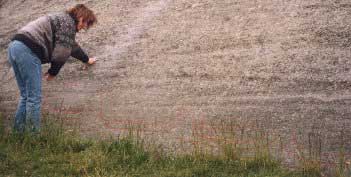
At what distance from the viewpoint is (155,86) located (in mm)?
7422

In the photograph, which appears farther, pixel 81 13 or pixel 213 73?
pixel 213 73

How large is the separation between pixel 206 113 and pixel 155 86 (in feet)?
2.93

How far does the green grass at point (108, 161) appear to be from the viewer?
17.9ft

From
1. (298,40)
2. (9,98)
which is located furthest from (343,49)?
(9,98)

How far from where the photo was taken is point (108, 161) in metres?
5.66

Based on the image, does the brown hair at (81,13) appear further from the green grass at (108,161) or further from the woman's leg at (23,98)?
the green grass at (108,161)

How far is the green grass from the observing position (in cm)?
547

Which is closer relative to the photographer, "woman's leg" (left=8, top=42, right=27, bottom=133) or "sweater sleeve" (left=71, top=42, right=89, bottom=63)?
"woman's leg" (left=8, top=42, right=27, bottom=133)

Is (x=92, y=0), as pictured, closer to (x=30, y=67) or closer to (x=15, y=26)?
(x=15, y=26)

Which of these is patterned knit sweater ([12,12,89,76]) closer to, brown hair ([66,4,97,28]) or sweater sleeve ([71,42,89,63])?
brown hair ([66,4,97,28])

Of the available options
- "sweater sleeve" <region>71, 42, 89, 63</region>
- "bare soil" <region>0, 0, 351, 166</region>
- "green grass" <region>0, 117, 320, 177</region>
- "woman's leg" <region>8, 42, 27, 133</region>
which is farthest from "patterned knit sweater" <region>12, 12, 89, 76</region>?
"bare soil" <region>0, 0, 351, 166</region>

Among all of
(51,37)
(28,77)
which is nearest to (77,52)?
(51,37)

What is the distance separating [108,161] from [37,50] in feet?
5.13

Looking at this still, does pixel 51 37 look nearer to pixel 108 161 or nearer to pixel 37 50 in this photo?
pixel 37 50
